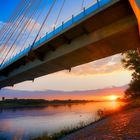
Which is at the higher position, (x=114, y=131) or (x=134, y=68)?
(x=134, y=68)

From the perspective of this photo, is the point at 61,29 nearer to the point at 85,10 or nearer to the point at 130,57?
the point at 85,10

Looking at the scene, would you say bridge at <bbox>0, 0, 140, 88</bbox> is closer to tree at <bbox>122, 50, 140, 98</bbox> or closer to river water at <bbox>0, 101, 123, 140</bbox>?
river water at <bbox>0, 101, 123, 140</bbox>

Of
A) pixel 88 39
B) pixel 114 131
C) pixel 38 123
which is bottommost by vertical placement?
pixel 38 123

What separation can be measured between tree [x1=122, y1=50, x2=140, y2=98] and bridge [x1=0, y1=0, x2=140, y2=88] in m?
19.1

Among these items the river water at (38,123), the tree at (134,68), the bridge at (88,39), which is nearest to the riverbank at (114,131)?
the bridge at (88,39)

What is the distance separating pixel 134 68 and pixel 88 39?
24.7 m

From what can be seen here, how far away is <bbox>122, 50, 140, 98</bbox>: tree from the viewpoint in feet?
123

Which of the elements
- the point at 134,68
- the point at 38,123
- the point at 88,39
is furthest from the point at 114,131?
the point at 38,123

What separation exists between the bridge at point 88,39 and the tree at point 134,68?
62.7ft

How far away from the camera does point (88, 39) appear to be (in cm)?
1616

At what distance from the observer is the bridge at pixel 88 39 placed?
13.4 meters

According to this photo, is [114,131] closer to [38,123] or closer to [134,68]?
[134,68]

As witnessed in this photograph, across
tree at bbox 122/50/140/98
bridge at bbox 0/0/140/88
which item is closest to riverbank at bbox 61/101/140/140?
bridge at bbox 0/0/140/88

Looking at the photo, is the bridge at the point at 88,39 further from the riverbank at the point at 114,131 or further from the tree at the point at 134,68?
the tree at the point at 134,68
